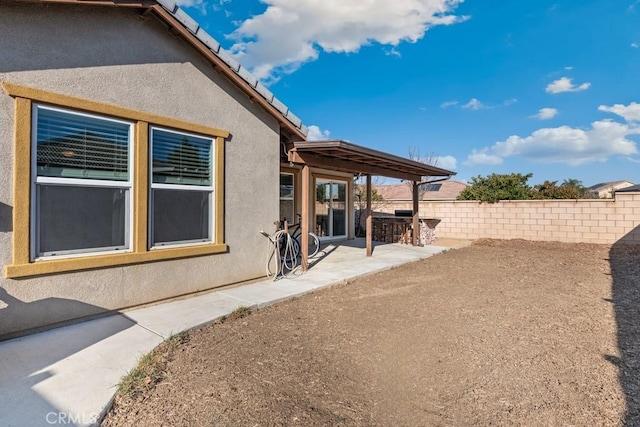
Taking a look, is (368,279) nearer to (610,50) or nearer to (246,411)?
(246,411)

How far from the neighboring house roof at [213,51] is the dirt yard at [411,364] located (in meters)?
3.59

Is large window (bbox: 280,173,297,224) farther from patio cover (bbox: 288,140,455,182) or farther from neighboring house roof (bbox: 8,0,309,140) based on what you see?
neighboring house roof (bbox: 8,0,309,140)

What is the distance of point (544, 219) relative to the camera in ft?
42.8

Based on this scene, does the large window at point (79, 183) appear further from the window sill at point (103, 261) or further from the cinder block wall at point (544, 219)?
the cinder block wall at point (544, 219)

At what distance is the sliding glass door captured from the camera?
41.3ft

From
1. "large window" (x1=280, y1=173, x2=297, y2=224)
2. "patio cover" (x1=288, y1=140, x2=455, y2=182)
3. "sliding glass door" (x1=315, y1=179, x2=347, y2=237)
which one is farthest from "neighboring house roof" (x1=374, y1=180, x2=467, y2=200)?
"patio cover" (x1=288, y1=140, x2=455, y2=182)

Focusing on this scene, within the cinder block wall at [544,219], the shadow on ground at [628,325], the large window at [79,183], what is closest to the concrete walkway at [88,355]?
the large window at [79,183]

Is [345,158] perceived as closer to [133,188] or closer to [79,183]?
[133,188]

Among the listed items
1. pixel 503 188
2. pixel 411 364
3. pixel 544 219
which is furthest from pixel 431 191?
pixel 411 364

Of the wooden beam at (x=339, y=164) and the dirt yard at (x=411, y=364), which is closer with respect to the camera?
the dirt yard at (x=411, y=364)

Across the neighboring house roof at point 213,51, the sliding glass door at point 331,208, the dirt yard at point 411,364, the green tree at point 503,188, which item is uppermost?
the neighboring house roof at point 213,51

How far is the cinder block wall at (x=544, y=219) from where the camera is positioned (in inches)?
455

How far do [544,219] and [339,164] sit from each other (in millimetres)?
10048

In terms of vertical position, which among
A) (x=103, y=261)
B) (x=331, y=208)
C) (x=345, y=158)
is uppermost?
(x=345, y=158)
